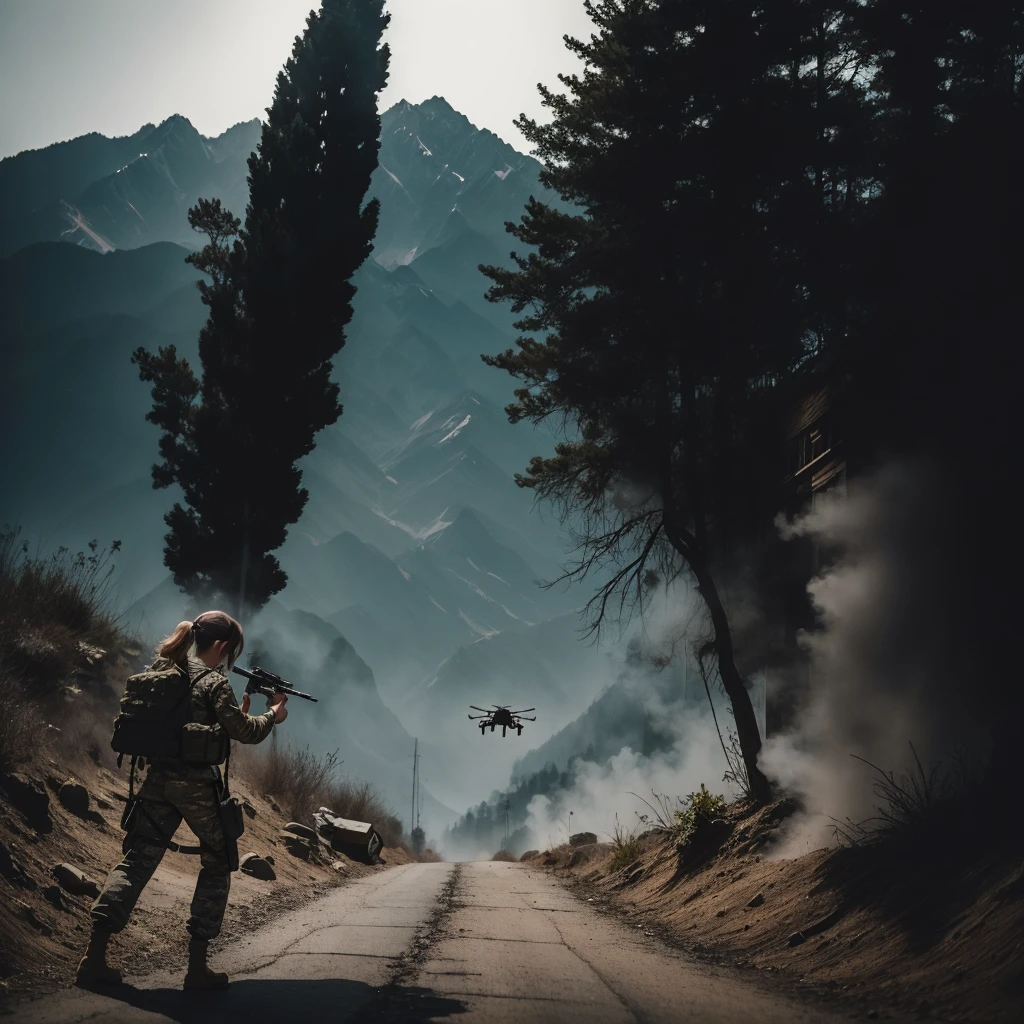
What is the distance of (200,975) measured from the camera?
521 cm

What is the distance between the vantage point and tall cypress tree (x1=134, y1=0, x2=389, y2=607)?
23.2 metres

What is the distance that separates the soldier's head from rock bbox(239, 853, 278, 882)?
22.4 feet

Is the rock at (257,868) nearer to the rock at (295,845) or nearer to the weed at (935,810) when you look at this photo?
the rock at (295,845)

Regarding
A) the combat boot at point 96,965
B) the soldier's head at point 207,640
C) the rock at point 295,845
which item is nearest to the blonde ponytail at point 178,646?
the soldier's head at point 207,640

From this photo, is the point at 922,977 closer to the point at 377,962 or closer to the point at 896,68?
the point at 377,962

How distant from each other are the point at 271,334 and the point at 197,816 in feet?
62.8

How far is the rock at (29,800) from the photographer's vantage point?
7887 mm

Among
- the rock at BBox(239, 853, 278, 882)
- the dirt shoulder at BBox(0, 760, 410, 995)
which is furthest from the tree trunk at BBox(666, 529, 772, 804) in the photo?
the rock at BBox(239, 853, 278, 882)

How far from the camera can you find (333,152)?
24656mm

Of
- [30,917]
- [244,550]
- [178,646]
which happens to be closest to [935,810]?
[178,646]

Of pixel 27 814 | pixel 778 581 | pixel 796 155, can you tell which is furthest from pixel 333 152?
pixel 27 814

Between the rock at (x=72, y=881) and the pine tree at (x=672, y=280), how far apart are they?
8.96 meters

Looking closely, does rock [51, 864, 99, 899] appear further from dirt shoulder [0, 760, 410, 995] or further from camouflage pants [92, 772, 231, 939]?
camouflage pants [92, 772, 231, 939]

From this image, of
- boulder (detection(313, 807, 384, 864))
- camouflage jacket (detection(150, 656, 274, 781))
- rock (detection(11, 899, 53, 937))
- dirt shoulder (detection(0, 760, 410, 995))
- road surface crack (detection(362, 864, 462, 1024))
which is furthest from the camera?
boulder (detection(313, 807, 384, 864))
